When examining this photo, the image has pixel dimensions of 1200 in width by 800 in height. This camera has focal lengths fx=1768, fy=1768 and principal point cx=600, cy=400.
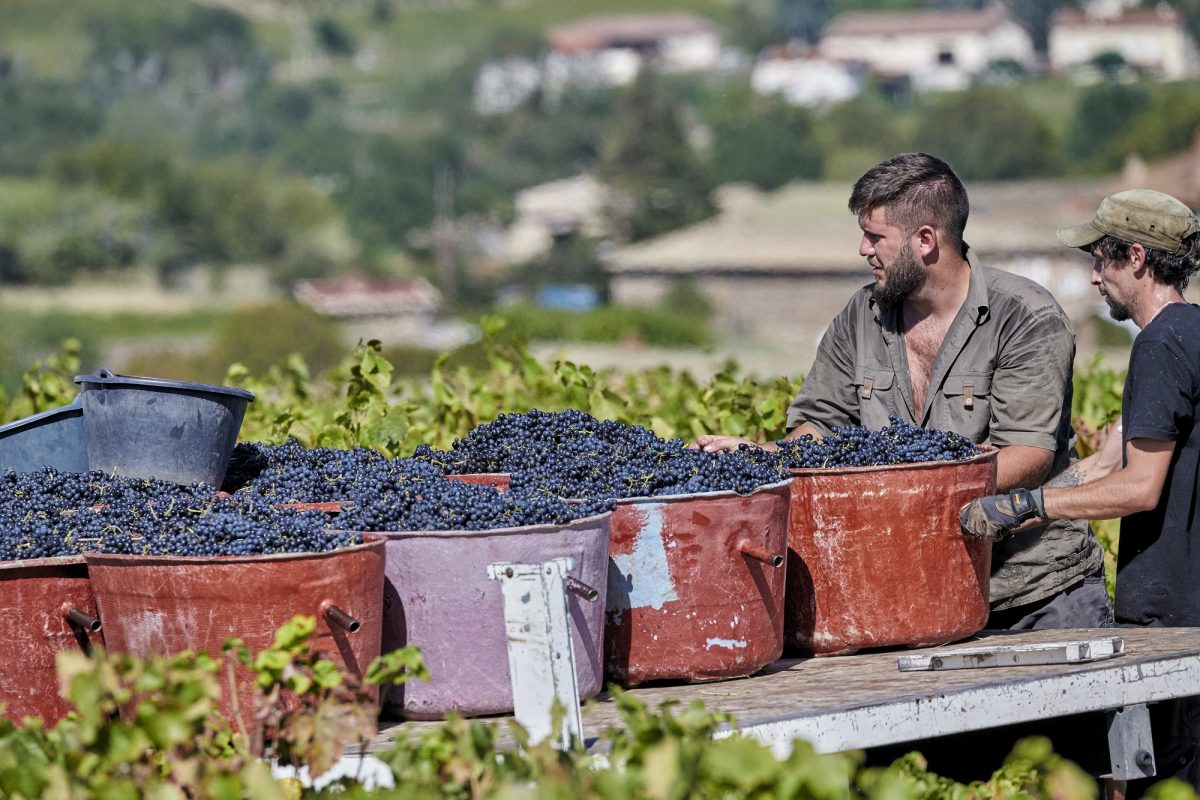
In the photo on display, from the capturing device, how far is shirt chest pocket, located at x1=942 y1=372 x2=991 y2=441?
5.30m

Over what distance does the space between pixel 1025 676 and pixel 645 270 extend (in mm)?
56868

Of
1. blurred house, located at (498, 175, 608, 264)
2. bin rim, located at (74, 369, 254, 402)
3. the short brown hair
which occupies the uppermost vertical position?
blurred house, located at (498, 175, 608, 264)

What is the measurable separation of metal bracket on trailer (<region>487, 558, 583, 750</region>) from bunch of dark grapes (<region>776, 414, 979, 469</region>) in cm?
114

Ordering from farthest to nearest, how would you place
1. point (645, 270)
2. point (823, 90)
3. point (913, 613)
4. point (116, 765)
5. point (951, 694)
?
point (823, 90), point (645, 270), point (913, 613), point (951, 694), point (116, 765)

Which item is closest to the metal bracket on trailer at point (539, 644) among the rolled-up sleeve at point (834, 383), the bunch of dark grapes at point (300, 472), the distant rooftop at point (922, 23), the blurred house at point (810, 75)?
the bunch of dark grapes at point (300, 472)

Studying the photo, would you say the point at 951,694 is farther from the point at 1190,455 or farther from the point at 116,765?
the point at 116,765

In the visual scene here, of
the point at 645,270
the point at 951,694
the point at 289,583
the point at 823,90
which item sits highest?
the point at 823,90

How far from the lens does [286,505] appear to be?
14.6 ft

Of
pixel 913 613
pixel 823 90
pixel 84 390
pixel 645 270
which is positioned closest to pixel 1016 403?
pixel 913 613

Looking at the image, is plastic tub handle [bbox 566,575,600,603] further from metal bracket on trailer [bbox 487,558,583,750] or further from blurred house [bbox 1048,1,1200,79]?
blurred house [bbox 1048,1,1200,79]

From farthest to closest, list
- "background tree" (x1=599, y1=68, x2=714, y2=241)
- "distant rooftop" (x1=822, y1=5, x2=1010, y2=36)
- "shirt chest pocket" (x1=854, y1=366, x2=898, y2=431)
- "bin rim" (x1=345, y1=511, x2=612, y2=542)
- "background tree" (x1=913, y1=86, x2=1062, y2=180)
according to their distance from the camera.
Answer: "distant rooftop" (x1=822, y1=5, x2=1010, y2=36)
"background tree" (x1=913, y1=86, x2=1062, y2=180)
"background tree" (x1=599, y1=68, x2=714, y2=241)
"shirt chest pocket" (x1=854, y1=366, x2=898, y2=431)
"bin rim" (x1=345, y1=511, x2=612, y2=542)

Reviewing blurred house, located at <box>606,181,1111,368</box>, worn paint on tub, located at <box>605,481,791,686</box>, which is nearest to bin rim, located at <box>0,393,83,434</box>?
worn paint on tub, located at <box>605,481,791,686</box>

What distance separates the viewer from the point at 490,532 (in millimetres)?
4020

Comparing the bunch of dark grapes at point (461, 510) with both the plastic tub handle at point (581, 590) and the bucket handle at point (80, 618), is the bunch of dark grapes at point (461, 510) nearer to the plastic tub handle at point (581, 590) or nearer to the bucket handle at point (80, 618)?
the plastic tub handle at point (581, 590)
